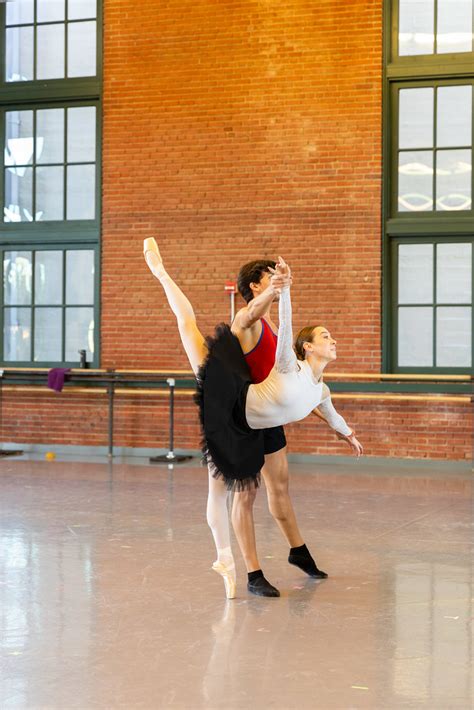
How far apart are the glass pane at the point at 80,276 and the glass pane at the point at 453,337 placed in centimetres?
367

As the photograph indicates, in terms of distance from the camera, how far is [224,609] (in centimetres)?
448

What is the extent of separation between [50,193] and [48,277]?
2.99ft

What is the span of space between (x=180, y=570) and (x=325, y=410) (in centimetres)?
117

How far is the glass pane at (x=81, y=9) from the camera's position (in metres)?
10.7

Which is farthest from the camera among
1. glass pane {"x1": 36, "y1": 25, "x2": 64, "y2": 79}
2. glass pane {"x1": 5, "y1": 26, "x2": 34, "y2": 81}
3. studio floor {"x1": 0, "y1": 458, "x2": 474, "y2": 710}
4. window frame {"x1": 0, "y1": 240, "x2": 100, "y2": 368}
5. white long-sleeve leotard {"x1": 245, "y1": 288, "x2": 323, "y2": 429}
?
glass pane {"x1": 5, "y1": 26, "x2": 34, "y2": 81}

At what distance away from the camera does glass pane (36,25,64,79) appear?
10.9 metres

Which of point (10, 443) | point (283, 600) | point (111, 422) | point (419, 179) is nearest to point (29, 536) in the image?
point (283, 600)

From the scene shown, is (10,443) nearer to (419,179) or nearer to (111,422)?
(111,422)

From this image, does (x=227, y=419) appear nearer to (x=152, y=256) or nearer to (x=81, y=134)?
(x=152, y=256)

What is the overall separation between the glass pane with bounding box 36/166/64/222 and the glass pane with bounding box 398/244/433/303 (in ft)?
12.2

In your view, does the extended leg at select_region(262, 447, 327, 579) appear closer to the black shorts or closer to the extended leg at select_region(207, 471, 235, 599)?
the black shorts

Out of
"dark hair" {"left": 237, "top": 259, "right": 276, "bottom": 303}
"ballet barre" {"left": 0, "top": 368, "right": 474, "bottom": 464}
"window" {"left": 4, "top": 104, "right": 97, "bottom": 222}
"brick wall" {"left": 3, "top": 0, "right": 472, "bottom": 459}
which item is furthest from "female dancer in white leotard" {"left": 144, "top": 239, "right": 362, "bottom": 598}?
"window" {"left": 4, "top": 104, "right": 97, "bottom": 222}

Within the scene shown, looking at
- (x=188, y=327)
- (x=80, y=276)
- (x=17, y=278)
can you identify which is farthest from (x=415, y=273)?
(x=188, y=327)

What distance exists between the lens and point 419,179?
984cm
